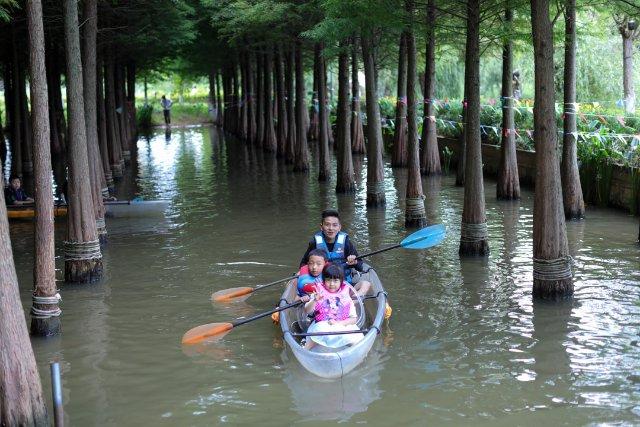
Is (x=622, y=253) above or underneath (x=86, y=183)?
underneath

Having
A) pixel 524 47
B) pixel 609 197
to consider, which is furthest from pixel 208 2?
pixel 609 197

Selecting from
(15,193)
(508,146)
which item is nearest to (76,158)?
(15,193)

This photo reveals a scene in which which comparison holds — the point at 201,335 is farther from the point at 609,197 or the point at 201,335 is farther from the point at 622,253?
the point at 609,197

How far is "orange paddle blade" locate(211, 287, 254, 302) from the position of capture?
41.3 feet

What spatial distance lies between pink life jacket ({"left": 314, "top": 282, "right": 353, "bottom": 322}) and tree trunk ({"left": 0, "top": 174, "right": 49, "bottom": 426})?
345 cm

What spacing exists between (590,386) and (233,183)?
20.1m

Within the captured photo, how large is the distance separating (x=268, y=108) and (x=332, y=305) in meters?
28.1

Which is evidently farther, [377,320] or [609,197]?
[609,197]

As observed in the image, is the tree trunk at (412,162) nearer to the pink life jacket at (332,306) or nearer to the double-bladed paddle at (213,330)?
the pink life jacket at (332,306)

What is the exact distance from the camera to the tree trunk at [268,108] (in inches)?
1426

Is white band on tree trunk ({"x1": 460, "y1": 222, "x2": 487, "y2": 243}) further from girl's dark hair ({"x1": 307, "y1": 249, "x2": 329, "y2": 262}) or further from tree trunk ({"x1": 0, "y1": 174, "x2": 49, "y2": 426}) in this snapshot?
tree trunk ({"x1": 0, "y1": 174, "x2": 49, "y2": 426})

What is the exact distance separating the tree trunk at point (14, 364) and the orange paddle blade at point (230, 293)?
195 inches

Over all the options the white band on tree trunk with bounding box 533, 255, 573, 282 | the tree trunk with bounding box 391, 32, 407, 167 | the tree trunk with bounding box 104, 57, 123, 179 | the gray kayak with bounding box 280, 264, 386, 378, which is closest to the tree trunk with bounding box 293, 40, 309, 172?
the tree trunk with bounding box 391, 32, 407, 167

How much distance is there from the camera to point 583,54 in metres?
30.0
